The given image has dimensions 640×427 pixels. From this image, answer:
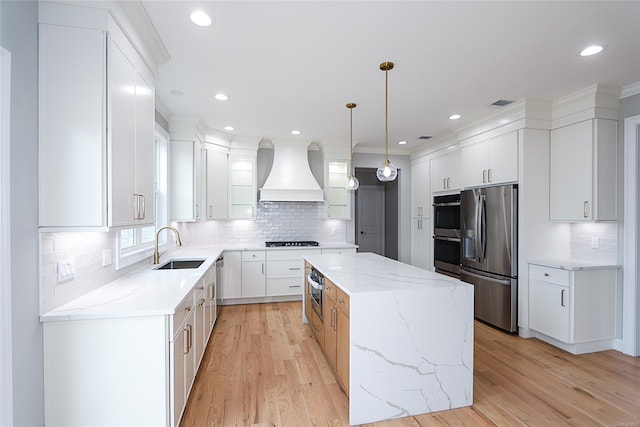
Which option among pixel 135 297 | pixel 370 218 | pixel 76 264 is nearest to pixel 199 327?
pixel 135 297

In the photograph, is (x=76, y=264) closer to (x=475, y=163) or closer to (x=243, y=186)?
(x=243, y=186)

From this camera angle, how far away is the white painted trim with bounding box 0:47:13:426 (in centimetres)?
132

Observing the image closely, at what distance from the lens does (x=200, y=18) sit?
1918 mm

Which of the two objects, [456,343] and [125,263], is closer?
[456,343]

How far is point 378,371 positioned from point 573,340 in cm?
231

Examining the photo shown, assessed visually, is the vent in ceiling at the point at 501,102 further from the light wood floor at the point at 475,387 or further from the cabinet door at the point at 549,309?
the light wood floor at the point at 475,387

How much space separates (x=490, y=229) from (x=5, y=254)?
4174 millimetres

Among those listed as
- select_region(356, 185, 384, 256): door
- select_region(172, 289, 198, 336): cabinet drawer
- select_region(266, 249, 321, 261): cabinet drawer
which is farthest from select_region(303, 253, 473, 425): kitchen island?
select_region(356, 185, 384, 256): door

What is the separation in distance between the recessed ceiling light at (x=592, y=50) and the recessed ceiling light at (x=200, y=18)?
8.87ft

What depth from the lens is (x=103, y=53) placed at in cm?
162

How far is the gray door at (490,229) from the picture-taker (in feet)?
11.4

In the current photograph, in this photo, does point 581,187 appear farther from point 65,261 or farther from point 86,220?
point 65,261

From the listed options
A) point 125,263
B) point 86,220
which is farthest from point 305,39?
point 125,263

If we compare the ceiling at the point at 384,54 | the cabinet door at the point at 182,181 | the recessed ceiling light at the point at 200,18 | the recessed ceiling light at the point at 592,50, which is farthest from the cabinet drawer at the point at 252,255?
the recessed ceiling light at the point at 592,50
